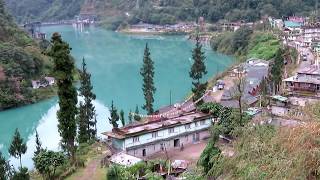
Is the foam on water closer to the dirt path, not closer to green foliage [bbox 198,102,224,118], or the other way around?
the dirt path

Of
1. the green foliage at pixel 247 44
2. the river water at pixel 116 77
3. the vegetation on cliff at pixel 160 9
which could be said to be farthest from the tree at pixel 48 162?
the vegetation on cliff at pixel 160 9

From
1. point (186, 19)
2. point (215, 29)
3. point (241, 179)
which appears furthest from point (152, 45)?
point (241, 179)

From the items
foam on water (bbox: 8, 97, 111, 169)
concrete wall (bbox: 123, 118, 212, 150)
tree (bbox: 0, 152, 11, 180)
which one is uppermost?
concrete wall (bbox: 123, 118, 212, 150)

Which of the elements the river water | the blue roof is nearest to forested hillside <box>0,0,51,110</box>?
the river water

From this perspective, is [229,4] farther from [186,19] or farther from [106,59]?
[106,59]

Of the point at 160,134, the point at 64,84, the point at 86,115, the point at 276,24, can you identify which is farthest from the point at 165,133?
the point at 276,24

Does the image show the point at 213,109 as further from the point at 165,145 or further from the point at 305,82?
the point at 305,82

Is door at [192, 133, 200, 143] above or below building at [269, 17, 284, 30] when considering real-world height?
below
